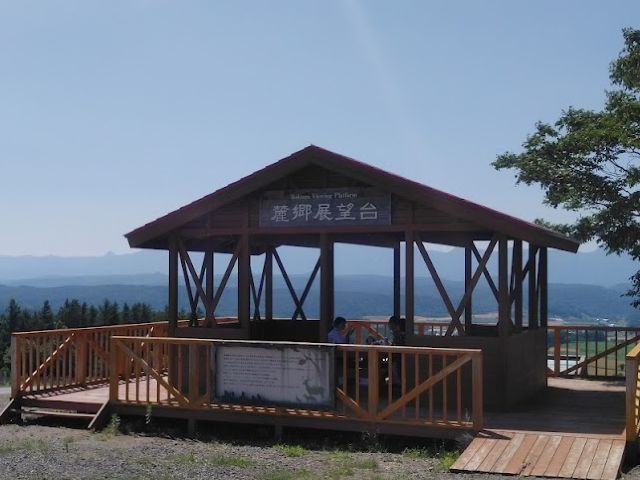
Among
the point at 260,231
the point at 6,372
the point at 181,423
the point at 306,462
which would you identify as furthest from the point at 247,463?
the point at 6,372

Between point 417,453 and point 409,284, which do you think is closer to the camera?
point 417,453

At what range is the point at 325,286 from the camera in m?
13.1

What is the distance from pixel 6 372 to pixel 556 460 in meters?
37.8

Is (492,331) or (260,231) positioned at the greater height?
(260,231)

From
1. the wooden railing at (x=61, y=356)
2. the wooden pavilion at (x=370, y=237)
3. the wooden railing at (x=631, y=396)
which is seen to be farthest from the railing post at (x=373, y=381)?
the wooden railing at (x=61, y=356)

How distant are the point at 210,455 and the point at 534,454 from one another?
13.1 feet

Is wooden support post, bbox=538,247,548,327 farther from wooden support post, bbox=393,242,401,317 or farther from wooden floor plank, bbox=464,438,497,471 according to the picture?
wooden floor plank, bbox=464,438,497,471

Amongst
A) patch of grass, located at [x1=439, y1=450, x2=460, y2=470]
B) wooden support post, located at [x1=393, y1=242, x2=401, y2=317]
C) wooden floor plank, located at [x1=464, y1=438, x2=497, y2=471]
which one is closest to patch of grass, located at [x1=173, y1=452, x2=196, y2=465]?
patch of grass, located at [x1=439, y1=450, x2=460, y2=470]

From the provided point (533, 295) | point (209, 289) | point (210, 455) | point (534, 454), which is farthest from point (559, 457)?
point (209, 289)

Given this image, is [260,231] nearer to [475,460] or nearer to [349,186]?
[349,186]

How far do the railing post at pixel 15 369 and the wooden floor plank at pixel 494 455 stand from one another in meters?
8.21

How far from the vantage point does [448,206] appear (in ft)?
39.4

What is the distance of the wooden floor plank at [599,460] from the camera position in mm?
8367

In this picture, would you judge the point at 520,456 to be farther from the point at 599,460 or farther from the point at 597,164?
the point at 597,164
